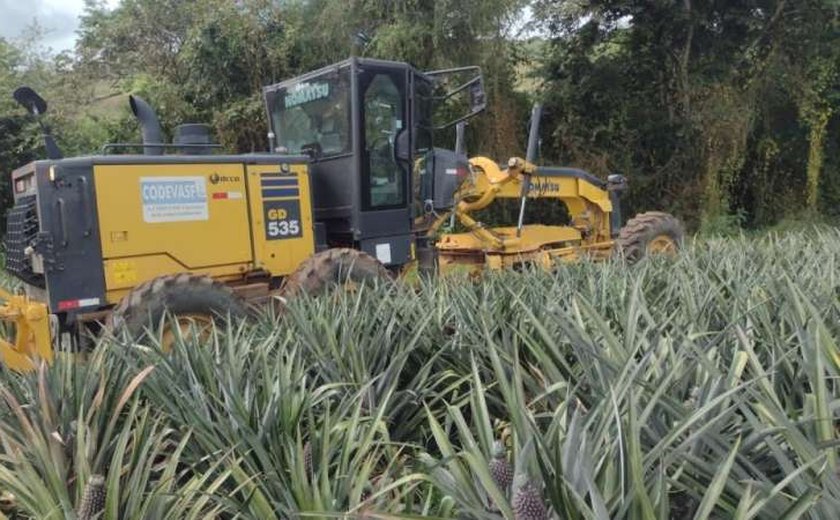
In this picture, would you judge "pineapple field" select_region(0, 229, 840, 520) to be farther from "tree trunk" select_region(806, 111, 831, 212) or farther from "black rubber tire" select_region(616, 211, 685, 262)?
"tree trunk" select_region(806, 111, 831, 212)

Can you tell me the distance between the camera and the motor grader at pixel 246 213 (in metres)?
4.93

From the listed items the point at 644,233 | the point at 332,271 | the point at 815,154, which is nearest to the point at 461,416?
the point at 332,271

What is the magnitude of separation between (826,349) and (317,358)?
1.94 meters

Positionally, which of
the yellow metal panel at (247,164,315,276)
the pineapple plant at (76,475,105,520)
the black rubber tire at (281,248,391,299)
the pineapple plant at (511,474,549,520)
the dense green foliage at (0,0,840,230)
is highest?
the dense green foliage at (0,0,840,230)

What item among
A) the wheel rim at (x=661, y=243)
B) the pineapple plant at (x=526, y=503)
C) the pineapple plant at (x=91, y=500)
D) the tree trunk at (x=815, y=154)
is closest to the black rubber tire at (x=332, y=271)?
A: the pineapple plant at (x=91, y=500)

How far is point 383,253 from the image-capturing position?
657cm

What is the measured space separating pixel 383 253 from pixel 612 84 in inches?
360

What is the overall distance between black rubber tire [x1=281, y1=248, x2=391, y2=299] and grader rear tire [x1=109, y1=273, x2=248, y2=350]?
45 cm

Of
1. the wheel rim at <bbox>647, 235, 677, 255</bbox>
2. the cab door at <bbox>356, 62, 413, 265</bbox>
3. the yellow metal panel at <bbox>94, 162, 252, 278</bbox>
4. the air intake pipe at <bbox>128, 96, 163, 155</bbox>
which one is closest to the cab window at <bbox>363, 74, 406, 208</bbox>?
A: the cab door at <bbox>356, 62, 413, 265</bbox>

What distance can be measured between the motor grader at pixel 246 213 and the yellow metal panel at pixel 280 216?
0.04ft

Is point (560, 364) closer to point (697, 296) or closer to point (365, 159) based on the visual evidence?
point (697, 296)

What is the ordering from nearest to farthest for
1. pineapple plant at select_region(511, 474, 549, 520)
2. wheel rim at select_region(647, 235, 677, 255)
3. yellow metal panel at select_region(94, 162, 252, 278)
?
pineapple plant at select_region(511, 474, 549, 520) < yellow metal panel at select_region(94, 162, 252, 278) < wheel rim at select_region(647, 235, 677, 255)

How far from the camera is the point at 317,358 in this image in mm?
3188

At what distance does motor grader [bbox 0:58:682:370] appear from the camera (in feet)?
16.2
